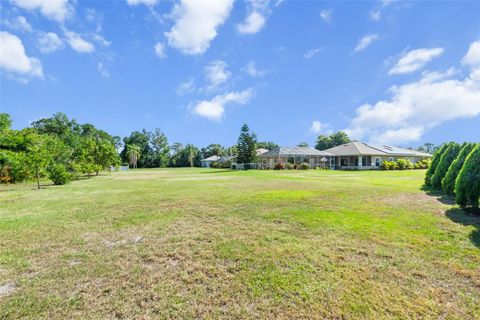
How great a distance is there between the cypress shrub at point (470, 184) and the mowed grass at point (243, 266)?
90 centimetres

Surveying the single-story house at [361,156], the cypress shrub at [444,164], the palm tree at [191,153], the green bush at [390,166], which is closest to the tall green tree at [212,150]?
the palm tree at [191,153]

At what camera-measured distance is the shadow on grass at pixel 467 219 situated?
15.9 ft

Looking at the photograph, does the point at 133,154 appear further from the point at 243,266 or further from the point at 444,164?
the point at 243,266

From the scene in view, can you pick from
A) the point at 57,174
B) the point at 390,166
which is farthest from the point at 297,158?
the point at 57,174

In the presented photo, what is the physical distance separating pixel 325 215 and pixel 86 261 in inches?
218

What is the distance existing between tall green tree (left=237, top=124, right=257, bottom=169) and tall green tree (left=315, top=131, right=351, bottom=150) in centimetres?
3032

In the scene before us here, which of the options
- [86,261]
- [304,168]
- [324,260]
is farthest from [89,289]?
[304,168]

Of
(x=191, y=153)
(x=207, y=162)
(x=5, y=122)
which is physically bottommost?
(x=207, y=162)

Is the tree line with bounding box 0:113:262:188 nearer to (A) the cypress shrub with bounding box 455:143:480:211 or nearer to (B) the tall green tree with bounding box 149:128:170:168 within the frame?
(B) the tall green tree with bounding box 149:128:170:168

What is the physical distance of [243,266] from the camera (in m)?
3.62

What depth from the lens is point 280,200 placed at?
878 cm

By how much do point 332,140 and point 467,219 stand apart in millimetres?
58710

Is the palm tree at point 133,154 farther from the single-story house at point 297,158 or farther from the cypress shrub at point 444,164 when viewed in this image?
the cypress shrub at point 444,164

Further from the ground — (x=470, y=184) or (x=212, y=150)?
(x=212, y=150)
